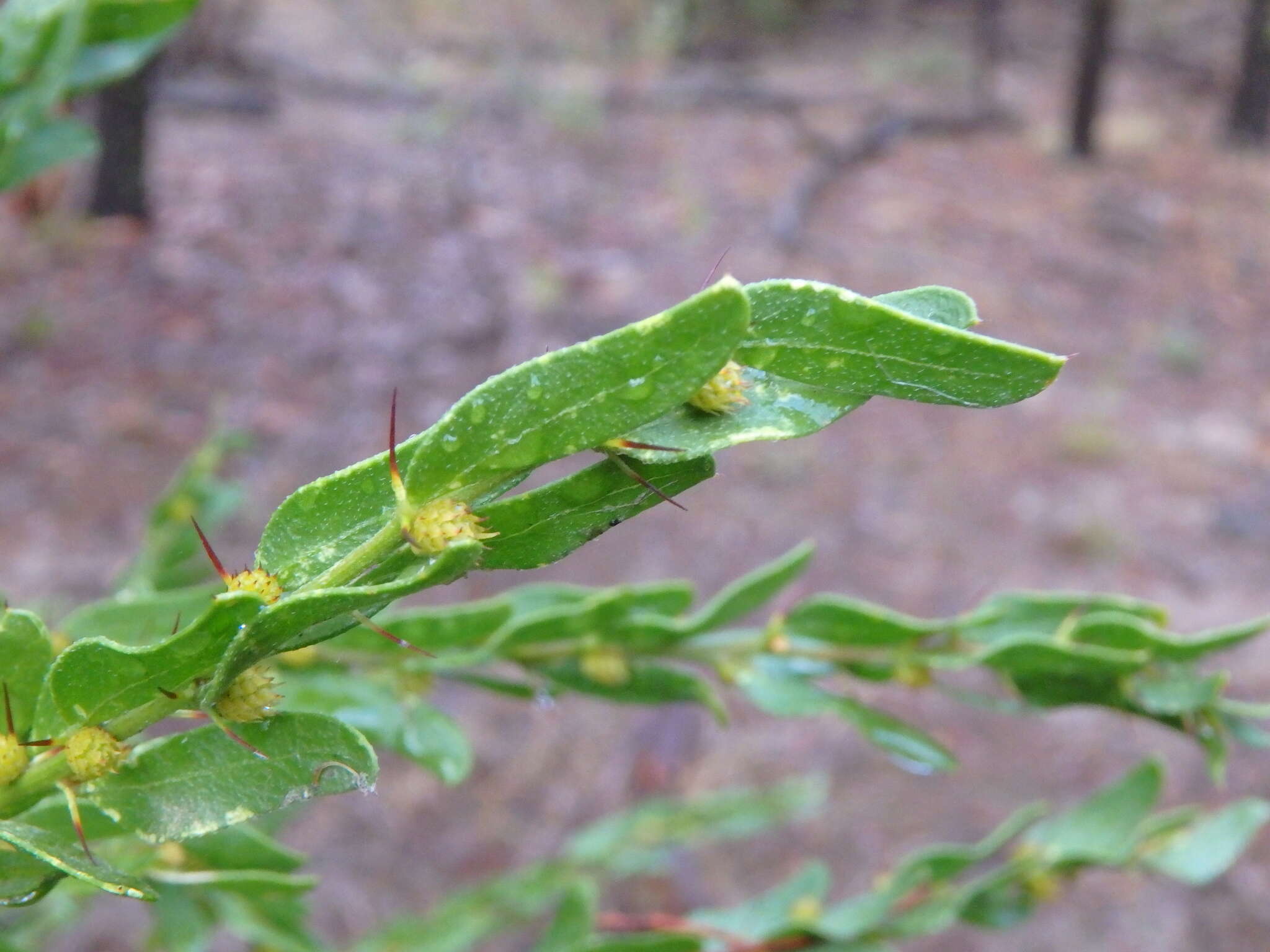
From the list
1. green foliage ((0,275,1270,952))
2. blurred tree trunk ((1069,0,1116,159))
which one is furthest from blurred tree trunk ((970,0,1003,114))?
green foliage ((0,275,1270,952))

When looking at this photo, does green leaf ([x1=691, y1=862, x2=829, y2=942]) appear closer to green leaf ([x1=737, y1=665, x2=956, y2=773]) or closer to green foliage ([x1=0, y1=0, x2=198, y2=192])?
green leaf ([x1=737, y1=665, x2=956, y2=773])

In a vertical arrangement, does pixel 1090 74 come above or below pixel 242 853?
below

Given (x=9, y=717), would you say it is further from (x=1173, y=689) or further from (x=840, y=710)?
(x=1173, y=689)

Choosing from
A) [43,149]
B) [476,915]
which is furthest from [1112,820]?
[43,149]

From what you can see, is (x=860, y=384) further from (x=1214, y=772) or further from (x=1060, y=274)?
(x=1060, y=274)

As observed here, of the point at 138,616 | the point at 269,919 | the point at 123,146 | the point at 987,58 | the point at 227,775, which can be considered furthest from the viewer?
the point at 987,58

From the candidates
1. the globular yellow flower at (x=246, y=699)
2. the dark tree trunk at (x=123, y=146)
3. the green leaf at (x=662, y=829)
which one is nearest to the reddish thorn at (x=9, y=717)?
the globular yellow flower at (x=246, y=699)
